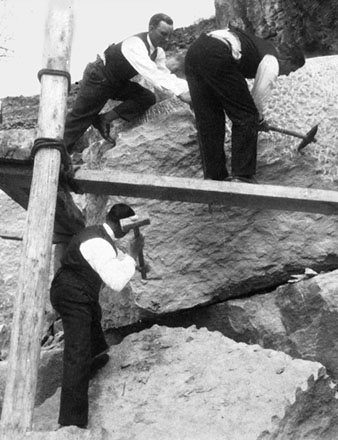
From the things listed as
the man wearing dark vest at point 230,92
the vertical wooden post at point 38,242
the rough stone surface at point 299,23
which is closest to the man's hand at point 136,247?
the vertical wooden post at point 38,242

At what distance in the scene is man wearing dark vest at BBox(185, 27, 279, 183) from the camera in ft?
22.9

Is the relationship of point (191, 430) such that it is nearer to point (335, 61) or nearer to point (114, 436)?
point (114, 436)

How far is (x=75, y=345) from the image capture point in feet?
19.2

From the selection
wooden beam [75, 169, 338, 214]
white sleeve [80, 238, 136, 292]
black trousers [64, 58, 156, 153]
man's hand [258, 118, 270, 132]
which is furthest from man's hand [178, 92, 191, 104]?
white sleeve [80, 238, 136, 292]

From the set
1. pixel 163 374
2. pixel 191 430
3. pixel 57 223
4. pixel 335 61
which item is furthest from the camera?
pixel 335 61

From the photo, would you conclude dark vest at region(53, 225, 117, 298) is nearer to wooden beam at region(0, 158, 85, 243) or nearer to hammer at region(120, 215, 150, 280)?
hammer at region(120, 215, 150, 280)

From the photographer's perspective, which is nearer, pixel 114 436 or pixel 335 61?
pixel 114 436

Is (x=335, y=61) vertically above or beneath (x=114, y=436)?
above

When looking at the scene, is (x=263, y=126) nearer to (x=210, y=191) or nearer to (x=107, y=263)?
(x=210, y=191)

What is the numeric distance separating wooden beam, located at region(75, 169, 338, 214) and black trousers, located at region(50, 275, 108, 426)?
0.87 metres

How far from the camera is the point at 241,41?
7168mm

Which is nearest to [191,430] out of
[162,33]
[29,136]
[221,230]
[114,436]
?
[114,436]

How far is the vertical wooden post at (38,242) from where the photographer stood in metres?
5.27

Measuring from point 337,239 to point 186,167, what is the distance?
1497mm
